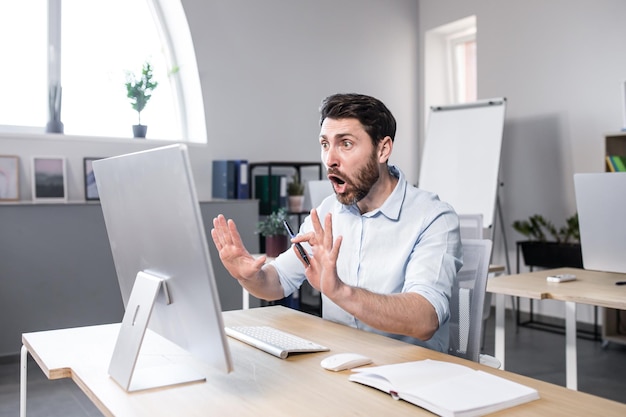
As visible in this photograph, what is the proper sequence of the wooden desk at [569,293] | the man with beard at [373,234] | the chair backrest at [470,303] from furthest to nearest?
the wooden desk at [569,293], the chair backrest at [470,303], the man with beard at [373,234]

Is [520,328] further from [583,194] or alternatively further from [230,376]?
[230,376]

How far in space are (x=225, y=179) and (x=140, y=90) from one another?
866 mm

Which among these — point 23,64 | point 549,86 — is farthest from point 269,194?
point 549,86

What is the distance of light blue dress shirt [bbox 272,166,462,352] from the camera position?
1.65 m

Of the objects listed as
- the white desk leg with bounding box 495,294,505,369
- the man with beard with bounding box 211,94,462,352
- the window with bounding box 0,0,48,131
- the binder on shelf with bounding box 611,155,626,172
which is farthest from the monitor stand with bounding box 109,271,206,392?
the binder on shelf with bounding box 611,155,626,172

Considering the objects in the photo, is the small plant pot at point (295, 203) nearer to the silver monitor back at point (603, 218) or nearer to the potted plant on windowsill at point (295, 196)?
the potted plant on windowsill at point (295, 196)

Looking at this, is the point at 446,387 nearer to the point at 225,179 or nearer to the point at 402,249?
the point at 402,249

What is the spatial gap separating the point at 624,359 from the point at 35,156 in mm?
3969

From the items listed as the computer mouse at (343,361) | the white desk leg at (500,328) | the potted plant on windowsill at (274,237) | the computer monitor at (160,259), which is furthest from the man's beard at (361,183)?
the potted plant on windowsill at (274,237)

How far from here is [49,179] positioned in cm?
409

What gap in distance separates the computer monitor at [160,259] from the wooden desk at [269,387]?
0.08m

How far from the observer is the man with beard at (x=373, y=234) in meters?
1.62

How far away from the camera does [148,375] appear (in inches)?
52.4

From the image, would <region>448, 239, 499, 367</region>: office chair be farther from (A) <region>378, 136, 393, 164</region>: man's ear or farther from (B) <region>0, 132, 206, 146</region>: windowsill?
(B) <region>0, 132, 206, 146</region>: windowsill
